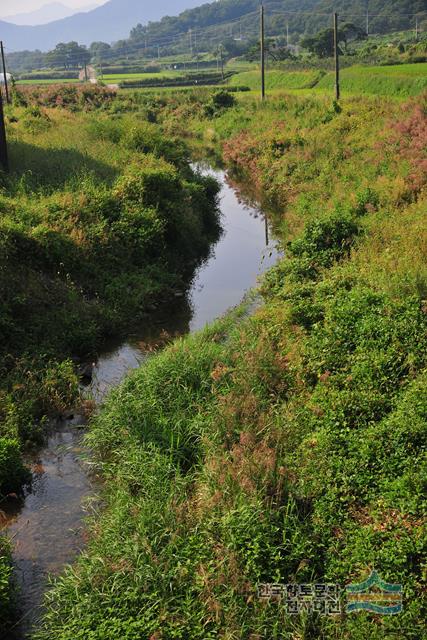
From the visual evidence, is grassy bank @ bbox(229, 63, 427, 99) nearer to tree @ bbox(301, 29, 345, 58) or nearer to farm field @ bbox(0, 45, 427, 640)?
farm field @ bbox(0, 45, 427, 640)

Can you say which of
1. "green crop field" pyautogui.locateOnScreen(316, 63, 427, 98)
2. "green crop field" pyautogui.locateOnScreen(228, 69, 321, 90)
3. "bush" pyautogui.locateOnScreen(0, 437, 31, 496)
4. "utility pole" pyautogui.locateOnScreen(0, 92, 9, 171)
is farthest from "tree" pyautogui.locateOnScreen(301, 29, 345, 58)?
"bush" pyautogui.locateOnScreen(0, 437, 31, 496)

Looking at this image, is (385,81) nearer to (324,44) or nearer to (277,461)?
(277,461)

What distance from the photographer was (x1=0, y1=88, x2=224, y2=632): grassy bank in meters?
11.5

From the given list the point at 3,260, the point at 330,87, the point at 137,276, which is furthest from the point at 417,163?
the point at 330,87

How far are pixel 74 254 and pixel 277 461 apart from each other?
31.0 feet

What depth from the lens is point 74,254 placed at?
1595cm

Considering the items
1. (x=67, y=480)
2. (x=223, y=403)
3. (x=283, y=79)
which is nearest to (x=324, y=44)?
(x=283, y=79)

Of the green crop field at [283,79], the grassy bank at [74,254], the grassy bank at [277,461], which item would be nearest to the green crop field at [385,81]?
the green crop field at [283,79]

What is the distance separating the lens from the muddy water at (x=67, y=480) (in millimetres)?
7809

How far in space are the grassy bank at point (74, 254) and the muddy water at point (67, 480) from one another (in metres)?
0.35

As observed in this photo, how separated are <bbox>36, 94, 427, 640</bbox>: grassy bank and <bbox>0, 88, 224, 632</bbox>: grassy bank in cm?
151

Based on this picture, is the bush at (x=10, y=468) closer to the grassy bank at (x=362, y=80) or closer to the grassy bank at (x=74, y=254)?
the grassy bank at (x=74, y=254)

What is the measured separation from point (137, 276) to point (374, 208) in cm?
651

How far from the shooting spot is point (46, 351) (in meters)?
12.6
